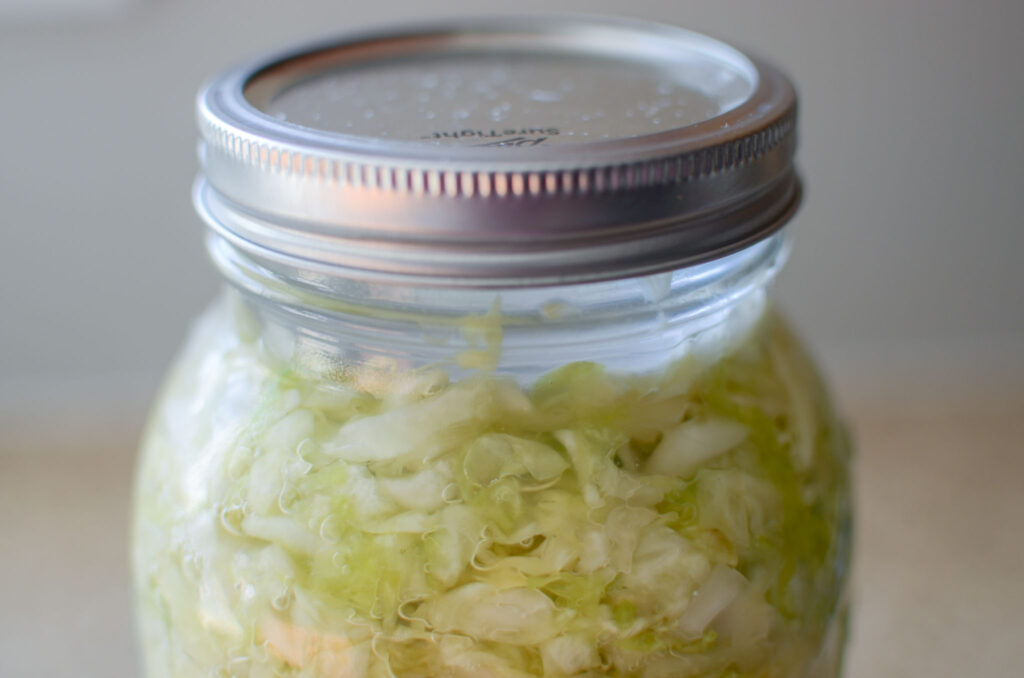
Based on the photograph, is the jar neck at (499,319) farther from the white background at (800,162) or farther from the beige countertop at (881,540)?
the white background at (800,162)

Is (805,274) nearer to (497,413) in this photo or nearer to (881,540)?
(881,540)

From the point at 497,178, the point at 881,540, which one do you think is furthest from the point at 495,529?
the point at 881,540

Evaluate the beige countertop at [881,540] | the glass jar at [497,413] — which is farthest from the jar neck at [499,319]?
the beige countertop at [881,540]

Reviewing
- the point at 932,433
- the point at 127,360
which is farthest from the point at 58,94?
the point at 932,433

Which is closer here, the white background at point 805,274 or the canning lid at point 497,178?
the canning lid at point 497,178

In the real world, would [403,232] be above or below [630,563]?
above

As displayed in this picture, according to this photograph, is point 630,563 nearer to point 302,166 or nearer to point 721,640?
point 721,640
